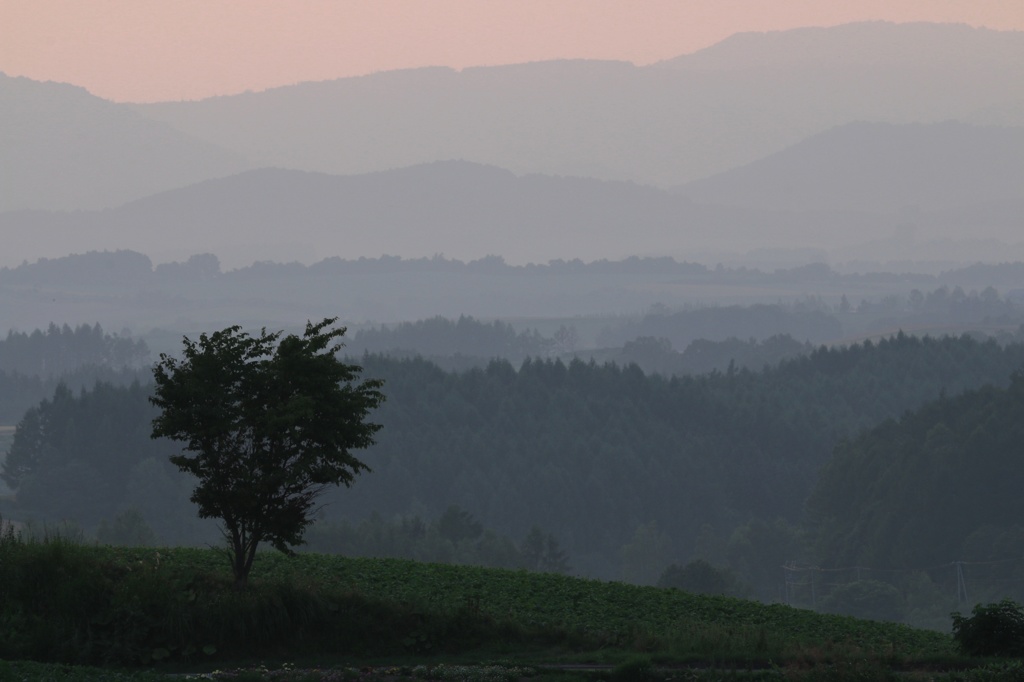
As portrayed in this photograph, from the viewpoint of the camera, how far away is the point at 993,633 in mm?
28109

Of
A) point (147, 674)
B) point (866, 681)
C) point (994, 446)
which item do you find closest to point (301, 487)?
point (147, 674)

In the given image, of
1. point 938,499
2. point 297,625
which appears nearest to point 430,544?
point 938,499

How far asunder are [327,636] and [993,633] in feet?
44.4

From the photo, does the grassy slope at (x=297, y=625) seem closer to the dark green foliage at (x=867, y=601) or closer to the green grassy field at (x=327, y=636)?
the green grassy field at (x=327, y=636)

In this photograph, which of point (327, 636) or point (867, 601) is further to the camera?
point (867, 601)

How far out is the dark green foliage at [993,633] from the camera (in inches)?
1103

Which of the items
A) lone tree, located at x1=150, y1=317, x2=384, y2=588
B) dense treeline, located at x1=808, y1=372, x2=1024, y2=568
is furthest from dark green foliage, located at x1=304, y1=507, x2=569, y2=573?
lone tree, located at x1=150, y1=317, x2=384, y2=588

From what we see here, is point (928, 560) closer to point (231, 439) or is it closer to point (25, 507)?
point (25, 507)

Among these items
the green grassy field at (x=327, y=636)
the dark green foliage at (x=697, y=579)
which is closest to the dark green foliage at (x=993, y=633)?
the green grassy field at (x=327, y=636)

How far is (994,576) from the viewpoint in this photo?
164 metres

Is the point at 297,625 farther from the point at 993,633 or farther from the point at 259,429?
A: the point at 993,633

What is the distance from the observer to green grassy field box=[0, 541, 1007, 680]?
2536 cm

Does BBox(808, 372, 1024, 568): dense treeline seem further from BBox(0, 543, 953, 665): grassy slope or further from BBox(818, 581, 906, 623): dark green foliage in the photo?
BBox(0, 543, 953, 665): grassy slope

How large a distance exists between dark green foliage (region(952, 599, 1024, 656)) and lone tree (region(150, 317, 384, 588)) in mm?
12942
